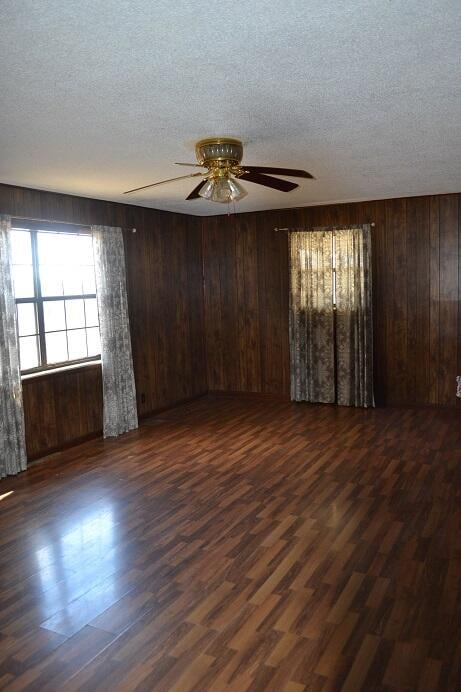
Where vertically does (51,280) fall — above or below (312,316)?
above

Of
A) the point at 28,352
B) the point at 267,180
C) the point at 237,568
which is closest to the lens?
the point at 237,568

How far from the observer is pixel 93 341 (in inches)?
240

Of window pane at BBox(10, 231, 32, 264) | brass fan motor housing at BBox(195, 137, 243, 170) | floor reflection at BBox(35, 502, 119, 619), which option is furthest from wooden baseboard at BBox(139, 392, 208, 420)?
brass fan motor housing at BBox(195, 137, 243, 170)

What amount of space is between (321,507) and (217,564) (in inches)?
40.1

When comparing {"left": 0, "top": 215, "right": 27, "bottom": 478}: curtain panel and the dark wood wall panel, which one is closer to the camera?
{"left": 0, "top": 215, "right": 27, "bottom": 478}: curtain panel

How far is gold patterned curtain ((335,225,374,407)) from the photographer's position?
673 centimetres

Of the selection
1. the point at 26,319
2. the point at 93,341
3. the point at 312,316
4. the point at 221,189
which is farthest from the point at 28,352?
the point at 312,316

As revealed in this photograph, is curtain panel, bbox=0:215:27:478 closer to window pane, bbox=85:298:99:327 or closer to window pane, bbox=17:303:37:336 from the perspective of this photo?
window pane, bbox=17:303:37:336

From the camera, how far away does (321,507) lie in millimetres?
4000

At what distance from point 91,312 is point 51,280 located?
0.64 meters

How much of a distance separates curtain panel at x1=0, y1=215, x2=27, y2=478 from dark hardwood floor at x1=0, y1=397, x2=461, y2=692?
27 cm

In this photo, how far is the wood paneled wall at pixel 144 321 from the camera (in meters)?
5.31

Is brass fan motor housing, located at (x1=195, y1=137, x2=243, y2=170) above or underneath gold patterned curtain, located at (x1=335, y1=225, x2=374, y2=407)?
above

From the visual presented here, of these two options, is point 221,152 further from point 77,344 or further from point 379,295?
point 379,295
